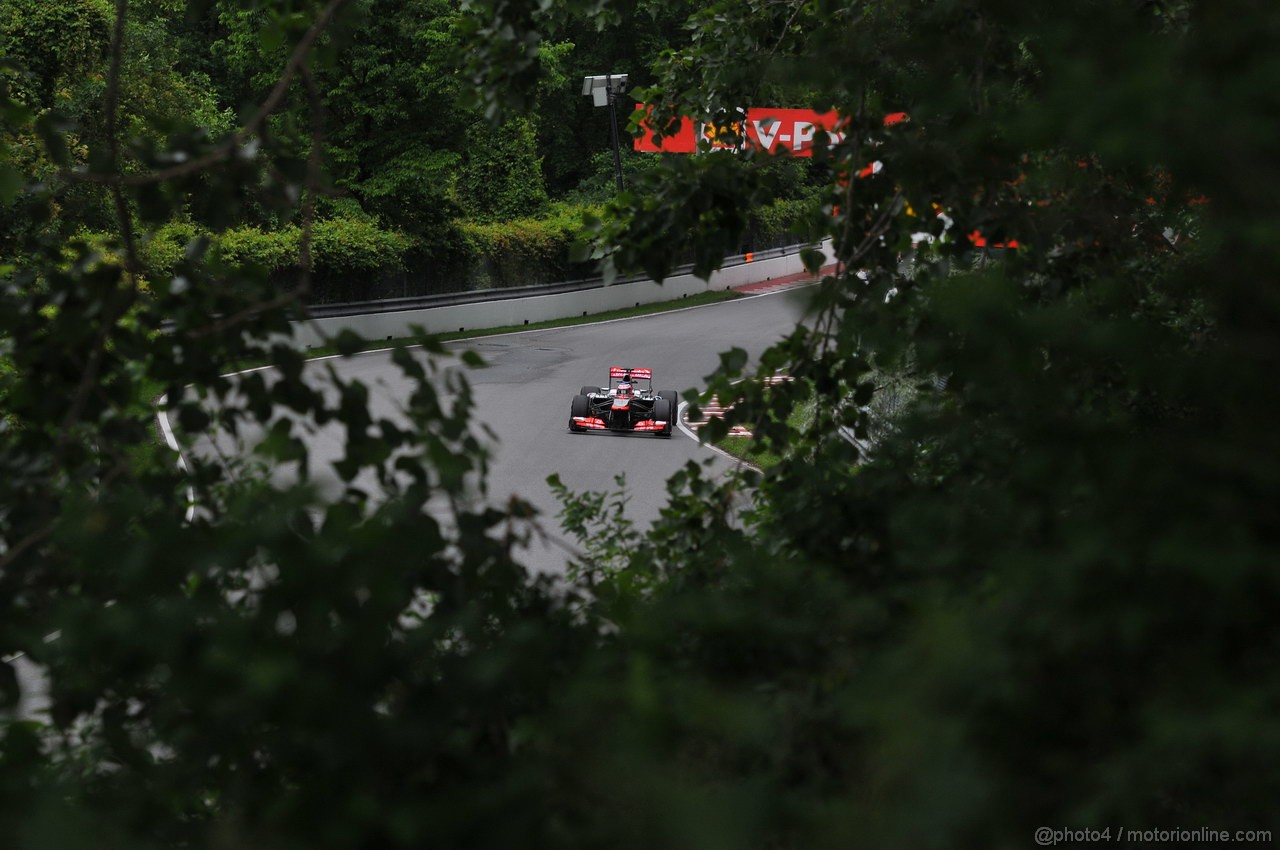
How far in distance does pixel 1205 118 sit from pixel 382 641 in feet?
4.69

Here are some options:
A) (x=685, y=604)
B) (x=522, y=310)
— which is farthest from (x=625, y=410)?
(x=685, y=604)

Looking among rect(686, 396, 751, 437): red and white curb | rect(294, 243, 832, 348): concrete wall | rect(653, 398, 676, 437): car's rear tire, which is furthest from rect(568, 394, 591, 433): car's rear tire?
rect(294, 243, 832, 348): concrete wall

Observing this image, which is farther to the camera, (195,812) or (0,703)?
(195,812)

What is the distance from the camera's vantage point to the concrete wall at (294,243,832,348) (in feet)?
84.1

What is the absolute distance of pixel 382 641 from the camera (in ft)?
5.58

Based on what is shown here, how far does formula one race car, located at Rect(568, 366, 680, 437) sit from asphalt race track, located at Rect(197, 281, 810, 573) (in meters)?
0.18

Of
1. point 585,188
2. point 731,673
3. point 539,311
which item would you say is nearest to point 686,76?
point 731,673

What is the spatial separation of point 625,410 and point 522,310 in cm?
1388

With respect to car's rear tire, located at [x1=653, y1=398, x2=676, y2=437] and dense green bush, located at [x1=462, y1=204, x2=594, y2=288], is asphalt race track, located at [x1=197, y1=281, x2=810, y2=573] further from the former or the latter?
dense green bush, located at [x1=462, y1=204, x2=594, y2=288]

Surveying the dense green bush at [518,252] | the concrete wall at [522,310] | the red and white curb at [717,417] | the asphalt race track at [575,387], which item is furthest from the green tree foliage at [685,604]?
the dense green bush at [518,252]

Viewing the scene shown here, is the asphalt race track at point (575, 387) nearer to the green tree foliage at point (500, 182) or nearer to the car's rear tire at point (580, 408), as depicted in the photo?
the car's rear tire at point (580, 408)

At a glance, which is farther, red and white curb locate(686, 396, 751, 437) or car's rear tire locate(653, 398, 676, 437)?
car's rear tire locate(653, 398, 676, 437)

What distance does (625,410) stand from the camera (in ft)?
55.0

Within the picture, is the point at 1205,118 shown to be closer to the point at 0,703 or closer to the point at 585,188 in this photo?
the point at 0,703
